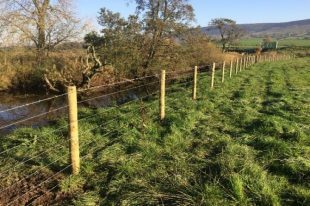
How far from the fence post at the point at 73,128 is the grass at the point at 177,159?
20cm

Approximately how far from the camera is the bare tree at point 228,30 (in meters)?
69.9

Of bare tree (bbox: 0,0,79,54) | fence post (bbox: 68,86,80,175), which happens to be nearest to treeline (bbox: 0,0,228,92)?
bare tree (bbox: 0,0,79,54)

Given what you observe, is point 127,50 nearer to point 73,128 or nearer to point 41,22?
point 41,22

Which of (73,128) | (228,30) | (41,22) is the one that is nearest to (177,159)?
(73,128)

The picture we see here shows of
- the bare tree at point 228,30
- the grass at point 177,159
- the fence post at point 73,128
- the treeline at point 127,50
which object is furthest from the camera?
the bare tree at point 228,30

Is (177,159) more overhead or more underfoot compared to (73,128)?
more underfoot

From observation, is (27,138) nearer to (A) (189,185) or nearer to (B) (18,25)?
(A) (189,185)

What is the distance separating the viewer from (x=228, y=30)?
71.2m

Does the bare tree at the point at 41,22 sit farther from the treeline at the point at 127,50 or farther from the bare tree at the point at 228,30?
the bare tree at the point at 228,30

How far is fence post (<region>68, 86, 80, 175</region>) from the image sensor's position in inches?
245

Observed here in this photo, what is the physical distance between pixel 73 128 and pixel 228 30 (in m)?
68.6

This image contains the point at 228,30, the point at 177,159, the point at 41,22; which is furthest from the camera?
the point at 228,30

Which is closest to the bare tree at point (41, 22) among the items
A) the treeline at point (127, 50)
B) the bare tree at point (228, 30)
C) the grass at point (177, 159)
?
the treeline at point (127, 50)

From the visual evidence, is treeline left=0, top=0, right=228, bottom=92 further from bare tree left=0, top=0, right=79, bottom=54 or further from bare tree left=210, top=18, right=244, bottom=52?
bare tree left=210, top=18, right=244, bottom=52
